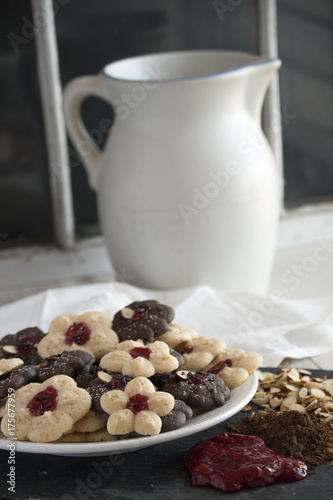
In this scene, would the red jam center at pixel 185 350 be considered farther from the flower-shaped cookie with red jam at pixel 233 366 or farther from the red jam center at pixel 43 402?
the red jam center at pixel 43 402

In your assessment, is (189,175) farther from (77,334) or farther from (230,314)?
(77,334)

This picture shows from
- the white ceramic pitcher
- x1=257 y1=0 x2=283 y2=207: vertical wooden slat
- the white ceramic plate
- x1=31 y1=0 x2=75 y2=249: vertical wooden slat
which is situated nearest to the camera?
the white ceramic plate

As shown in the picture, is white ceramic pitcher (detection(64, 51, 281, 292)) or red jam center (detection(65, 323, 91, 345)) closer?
red jam center (detection(65, 323, 91, 345))

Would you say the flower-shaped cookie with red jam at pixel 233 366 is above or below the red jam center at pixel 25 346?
below

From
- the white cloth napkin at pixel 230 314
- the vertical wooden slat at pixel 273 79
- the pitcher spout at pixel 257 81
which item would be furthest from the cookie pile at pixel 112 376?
the vertical wooden slat at pixel 273 79

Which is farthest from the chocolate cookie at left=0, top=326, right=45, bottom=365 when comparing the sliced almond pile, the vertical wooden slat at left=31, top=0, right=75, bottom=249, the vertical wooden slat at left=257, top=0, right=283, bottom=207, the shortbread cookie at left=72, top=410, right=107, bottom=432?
the vertical wooden slat at left=257, top=0, right=283, bottom=207

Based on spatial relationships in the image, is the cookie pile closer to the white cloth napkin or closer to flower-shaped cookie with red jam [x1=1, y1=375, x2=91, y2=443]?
flower-shaped cookie with red jam [x1=1, y1=375, x2=91, y2=443]

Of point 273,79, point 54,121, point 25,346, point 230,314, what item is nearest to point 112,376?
point 25,346
